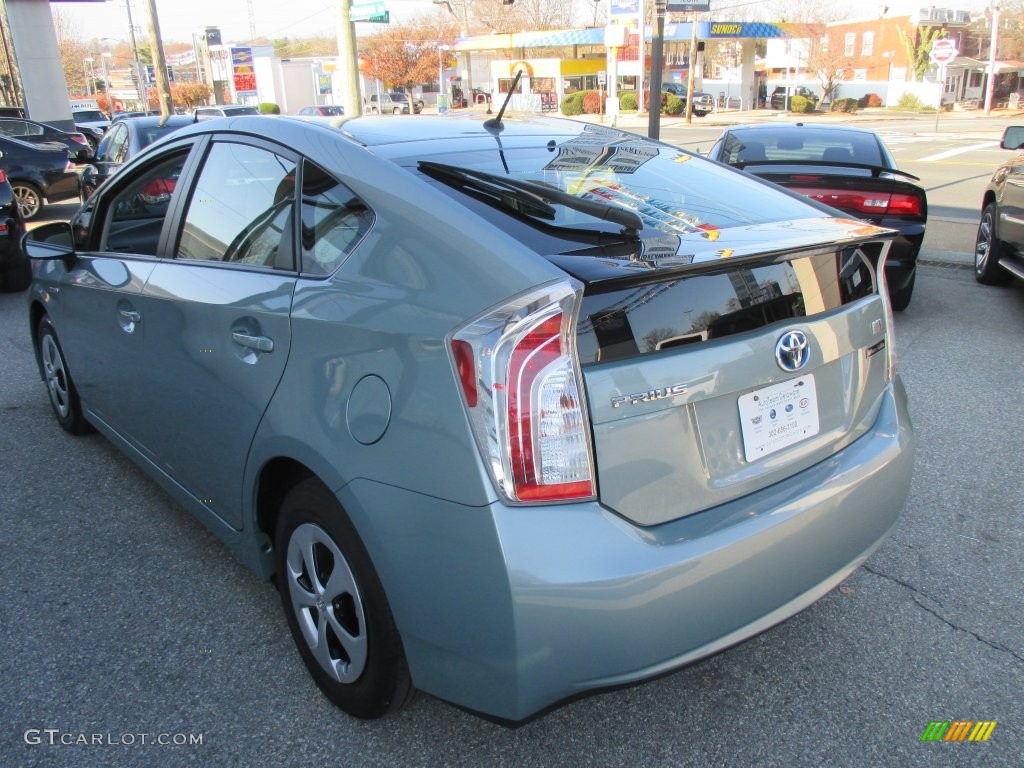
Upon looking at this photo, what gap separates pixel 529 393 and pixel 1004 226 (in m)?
6.64

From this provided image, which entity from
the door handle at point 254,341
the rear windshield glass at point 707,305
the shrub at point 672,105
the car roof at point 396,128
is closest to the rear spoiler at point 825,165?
the car roof at point 396,128

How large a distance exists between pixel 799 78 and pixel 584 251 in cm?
7194

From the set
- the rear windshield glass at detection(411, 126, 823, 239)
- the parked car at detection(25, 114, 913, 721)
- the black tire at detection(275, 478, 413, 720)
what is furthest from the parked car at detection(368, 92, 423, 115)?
the black tire at detection(275, 478, 413, 720)

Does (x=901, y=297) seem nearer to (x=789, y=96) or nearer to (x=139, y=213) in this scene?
(x=139, y=213)

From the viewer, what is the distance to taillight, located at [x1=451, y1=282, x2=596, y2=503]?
178cm

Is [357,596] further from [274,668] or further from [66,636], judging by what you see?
[66,636]

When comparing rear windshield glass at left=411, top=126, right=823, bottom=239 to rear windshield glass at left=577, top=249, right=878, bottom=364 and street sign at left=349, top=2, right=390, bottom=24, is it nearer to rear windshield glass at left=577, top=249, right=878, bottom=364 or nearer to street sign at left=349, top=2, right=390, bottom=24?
rear windshield glass at left=577, top=249, right=878, bottom=364

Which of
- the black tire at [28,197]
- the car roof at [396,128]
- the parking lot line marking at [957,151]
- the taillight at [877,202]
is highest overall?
the car roof at [396,128]

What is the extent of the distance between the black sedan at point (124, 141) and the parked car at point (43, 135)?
19.0ft

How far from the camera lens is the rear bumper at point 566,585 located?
177 cm

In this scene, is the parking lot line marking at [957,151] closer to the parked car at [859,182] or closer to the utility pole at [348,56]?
the utility pole at [348,56]

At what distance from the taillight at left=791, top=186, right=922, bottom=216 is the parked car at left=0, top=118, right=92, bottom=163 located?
15.8 metres

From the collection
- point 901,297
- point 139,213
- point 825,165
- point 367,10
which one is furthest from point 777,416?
point 367,10

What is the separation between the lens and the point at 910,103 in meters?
53.1
